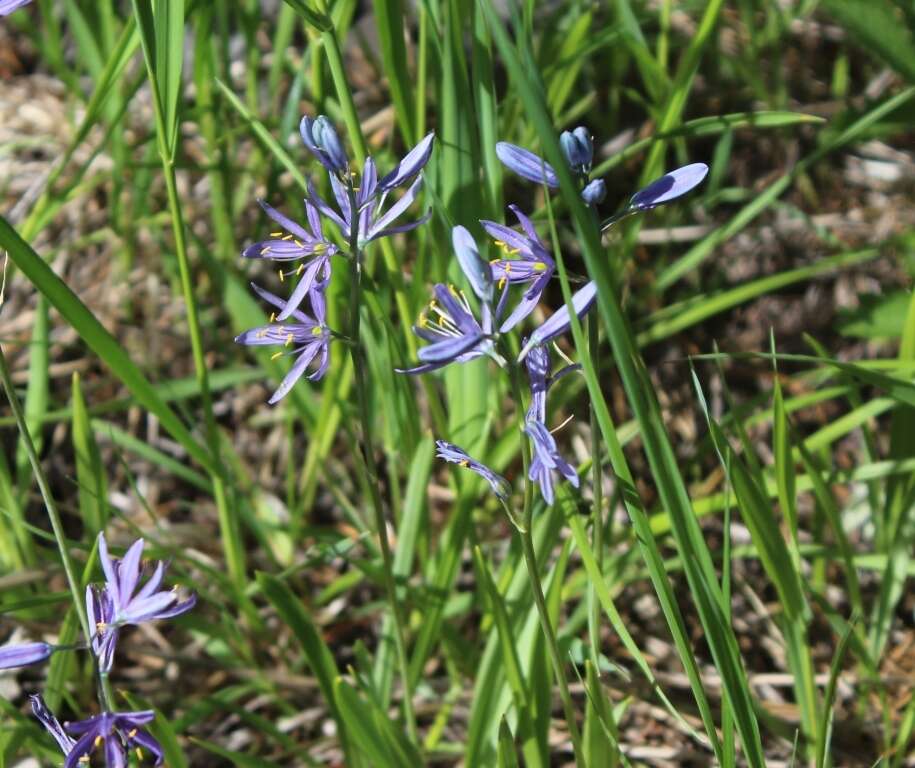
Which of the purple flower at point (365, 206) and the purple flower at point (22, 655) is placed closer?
the purple flower at point (22, 655)

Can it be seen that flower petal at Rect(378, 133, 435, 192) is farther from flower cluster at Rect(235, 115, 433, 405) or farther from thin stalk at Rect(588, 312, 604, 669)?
thin stalk at Rect(588, 312, 604, 669)

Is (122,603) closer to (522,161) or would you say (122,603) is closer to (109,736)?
(109,736)

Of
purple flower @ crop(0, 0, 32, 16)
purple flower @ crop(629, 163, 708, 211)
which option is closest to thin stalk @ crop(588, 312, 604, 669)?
purple flower @ crop(629, 163, 708, 211)

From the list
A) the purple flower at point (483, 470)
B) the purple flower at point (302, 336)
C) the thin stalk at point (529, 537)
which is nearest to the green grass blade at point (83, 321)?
the purple flower at point (302, 336)

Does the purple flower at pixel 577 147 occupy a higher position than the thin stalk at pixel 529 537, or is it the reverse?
the purple flower at pixel 577 147

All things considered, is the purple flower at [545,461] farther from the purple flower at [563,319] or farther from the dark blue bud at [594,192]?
the dark blue bud at [594,192]

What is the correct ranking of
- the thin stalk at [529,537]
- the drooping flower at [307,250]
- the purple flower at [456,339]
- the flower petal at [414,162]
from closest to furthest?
1. the purple flower at [456,339]
2. the thin stalk at [529,537]
3. the flower petal at [414,162]
4. the drooping flower at [307,250]
